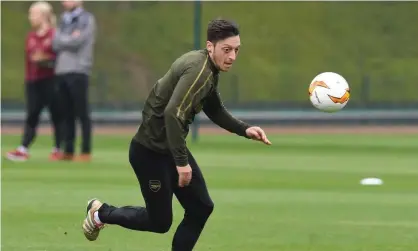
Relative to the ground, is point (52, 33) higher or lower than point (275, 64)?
higher

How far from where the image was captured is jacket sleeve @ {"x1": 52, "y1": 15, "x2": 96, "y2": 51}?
1703cm

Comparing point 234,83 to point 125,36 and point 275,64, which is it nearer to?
point 275,64

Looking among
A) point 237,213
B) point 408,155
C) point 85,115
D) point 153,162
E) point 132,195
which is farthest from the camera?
point 408,155

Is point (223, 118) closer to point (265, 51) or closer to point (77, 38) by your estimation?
point (77, 38)

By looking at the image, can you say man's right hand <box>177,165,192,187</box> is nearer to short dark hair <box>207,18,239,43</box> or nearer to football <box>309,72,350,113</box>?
short dark hair <box>207,18,239,43</box>

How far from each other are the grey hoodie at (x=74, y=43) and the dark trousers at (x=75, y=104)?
0.40 feet

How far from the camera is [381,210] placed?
12.1m

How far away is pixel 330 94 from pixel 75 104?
334 inches

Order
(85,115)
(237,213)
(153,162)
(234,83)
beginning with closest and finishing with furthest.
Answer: (153,162) < (237,213) < (85,115) < (234,83)

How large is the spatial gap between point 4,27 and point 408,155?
757 inches

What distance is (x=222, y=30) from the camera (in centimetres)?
805

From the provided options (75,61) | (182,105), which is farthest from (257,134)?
(75,61)

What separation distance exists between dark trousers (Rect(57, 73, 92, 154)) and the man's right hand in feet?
30.3

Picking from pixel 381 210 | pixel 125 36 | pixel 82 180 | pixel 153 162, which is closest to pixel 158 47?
pixel 125 36
